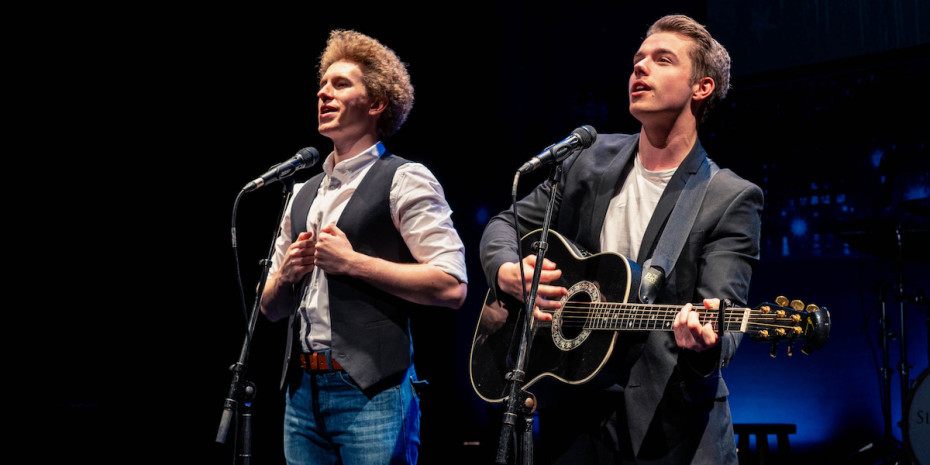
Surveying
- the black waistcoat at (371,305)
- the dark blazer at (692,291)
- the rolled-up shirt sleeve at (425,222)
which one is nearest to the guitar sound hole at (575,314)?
the dark blazer at (692,291)

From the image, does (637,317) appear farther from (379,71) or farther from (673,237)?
(379,71)

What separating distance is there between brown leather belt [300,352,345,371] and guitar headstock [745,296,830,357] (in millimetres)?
Result: 1255

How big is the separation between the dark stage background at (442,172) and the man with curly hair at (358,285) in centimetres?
181

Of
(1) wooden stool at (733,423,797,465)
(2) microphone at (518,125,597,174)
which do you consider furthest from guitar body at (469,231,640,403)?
(1) wooden stool at (733,423,797,465)

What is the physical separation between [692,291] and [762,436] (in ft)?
10.9

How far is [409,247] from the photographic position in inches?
106

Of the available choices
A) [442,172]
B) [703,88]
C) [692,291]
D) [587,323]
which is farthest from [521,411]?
[442,172]

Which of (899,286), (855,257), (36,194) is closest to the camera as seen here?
(36,194)

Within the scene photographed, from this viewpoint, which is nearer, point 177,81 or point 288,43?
point 177,81

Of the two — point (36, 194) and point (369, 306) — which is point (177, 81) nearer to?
point (36, 194)

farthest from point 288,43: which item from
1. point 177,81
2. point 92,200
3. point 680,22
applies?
point 680,22

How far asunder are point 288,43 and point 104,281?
1825mm

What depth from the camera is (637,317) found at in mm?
2100

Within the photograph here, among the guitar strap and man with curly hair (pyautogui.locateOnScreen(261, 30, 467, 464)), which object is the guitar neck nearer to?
the guitar strap
